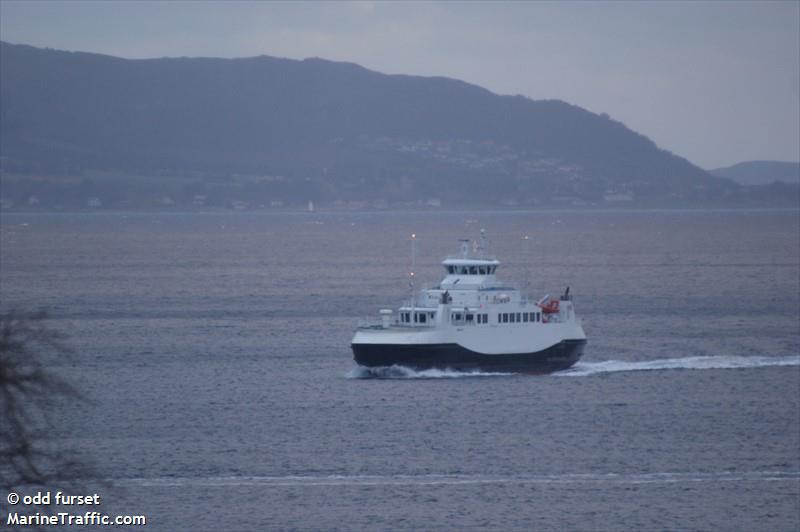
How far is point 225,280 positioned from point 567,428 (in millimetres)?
68230

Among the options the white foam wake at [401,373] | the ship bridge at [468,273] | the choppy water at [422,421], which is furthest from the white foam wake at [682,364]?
the ship bridge at [468,273]

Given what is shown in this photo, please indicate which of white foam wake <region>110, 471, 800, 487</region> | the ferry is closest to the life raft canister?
the ferry

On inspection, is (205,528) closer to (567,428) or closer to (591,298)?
(567,428)

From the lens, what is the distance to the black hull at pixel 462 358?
4575cm

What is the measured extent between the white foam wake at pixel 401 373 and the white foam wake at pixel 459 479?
15.7m

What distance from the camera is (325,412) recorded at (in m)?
38.5

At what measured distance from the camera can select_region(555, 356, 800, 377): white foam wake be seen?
49.0 meters

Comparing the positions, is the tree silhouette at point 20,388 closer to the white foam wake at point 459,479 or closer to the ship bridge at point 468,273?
the white foam wake at point 459,479

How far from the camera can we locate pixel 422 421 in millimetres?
37312

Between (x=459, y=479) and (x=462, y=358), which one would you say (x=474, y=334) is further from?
(x=459, y=479)

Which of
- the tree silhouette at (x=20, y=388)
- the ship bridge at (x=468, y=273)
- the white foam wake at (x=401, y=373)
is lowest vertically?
the white foam wake at (x=401, y=373)

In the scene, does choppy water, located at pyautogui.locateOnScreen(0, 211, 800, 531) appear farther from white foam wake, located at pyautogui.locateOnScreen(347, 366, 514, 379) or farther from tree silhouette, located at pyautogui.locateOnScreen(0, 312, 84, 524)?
tree silhouette, located at pyautogui.locateOnScreen(0, 312, 84, 524)

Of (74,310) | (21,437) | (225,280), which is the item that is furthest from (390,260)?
(21,437)

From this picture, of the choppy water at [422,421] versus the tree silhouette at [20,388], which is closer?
the tree silhouette at [20,388]
